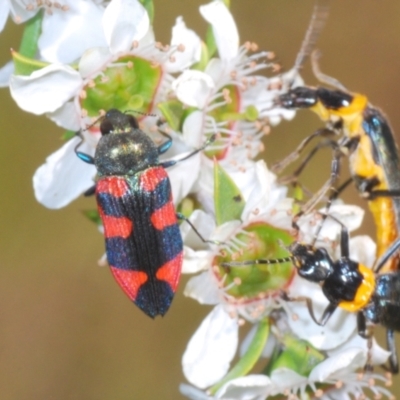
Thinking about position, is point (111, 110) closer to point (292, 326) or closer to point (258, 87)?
point (258, 87)

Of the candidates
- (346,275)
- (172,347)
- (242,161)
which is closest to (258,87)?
(242,161)

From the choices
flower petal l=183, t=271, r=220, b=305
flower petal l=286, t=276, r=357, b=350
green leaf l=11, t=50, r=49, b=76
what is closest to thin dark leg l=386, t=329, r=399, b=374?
flower petal l=286, t=276, r=357, b=350

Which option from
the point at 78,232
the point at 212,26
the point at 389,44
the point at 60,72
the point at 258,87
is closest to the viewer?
the point at 60,72

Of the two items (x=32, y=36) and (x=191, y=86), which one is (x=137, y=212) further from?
(x=32, y=36)

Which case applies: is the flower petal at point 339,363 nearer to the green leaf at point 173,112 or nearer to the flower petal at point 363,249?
the flower petal at point 363,249

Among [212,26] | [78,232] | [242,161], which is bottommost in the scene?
[78,232]

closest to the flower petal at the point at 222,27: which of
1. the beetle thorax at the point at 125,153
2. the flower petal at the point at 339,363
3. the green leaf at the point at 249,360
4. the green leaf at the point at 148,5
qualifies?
the green leaf at the point at 148,5

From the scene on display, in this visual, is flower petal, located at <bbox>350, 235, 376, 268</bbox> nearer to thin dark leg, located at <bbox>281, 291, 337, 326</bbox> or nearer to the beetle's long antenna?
thin dark leg, located at <bbox>281, 291, 337, 326</bbox>
